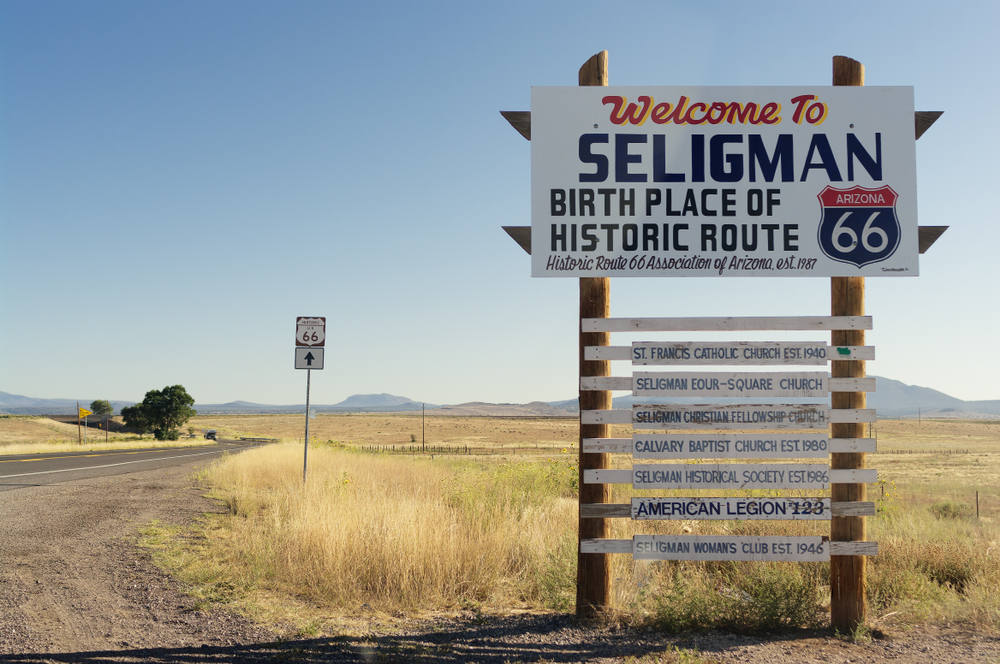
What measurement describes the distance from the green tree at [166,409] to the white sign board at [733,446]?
6738 centimetres

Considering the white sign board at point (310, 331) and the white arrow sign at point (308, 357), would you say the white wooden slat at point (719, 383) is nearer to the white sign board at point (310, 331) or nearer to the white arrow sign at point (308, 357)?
the white arrow sign at point (308, 357)

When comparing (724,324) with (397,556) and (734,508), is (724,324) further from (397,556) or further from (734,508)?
(397,556)

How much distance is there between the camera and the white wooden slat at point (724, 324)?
538 cm

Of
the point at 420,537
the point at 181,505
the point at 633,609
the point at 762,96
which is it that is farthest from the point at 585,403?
the point at 181,505

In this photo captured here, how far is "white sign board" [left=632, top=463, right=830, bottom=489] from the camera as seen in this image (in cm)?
534

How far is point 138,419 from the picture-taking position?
64.9 m

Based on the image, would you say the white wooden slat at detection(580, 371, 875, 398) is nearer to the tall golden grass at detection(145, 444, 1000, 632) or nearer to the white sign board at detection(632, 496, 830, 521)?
the white sign board at detection(632, 496, 830, 521)

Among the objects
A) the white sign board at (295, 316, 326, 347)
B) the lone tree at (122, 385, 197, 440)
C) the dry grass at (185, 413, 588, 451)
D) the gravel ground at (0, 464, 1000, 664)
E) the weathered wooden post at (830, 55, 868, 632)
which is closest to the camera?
the gravel ground at (0, 464, 1000, 664)

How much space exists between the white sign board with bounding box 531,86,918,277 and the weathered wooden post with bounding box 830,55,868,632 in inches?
13.8

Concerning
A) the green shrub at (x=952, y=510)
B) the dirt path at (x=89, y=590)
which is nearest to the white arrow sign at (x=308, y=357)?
the dirt path at (x=89, y=590)

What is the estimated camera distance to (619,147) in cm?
573

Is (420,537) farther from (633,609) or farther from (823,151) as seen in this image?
(823,151)

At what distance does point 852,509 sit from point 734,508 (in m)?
1.05

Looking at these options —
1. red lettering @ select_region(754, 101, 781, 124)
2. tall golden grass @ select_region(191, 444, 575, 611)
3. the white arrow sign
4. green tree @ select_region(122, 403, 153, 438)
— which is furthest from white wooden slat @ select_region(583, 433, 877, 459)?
green tree @ select_region(122, 403, 153, 438)
